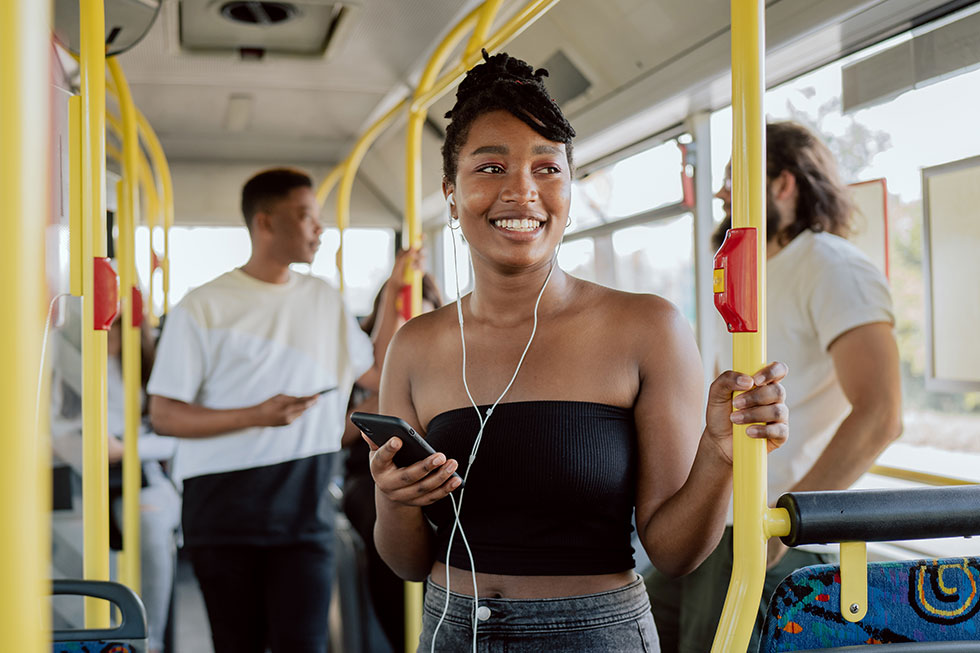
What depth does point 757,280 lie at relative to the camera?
3.76 feet

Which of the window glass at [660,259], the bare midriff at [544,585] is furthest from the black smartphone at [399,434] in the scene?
the window glass at [660,259]

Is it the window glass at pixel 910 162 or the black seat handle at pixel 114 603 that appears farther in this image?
the window glass at pixel 910 162

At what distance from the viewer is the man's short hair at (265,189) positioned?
281 cm

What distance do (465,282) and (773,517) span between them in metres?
4.96

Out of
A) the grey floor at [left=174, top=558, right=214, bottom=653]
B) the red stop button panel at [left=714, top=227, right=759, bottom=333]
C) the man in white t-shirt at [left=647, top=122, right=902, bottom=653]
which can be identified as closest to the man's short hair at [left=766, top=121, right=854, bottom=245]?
the man in white t-shirt at [left=647, top=122, right=902, bottom=653]

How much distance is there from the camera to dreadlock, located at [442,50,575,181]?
1.45 metres

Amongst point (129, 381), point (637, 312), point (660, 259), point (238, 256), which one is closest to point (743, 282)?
point (637, 312)

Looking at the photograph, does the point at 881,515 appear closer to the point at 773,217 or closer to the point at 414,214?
the point at 773,217

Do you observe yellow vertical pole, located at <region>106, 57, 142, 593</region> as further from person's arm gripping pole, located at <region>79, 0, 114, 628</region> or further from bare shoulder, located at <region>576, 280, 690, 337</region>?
bare shoulder, located at <region>576, 280, 690, 337</region>

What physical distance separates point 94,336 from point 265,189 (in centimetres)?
116

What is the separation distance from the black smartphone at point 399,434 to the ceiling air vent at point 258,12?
8.35 ft

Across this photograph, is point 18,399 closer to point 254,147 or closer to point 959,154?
point 959,154

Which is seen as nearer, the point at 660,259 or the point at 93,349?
the point at 93,349

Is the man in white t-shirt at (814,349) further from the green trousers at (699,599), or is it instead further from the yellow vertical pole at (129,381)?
the yellow vertical pole at (129,381)
